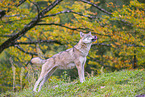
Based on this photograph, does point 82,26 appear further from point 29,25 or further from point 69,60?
point 69,60

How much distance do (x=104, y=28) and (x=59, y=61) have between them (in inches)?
210

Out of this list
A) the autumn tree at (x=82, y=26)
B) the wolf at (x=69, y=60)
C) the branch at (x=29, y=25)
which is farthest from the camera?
the branch at (x=29, y=25)

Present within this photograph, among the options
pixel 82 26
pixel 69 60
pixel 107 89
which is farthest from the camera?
pixel 82 26

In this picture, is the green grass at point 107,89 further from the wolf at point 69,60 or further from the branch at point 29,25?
the branch at point 29,25

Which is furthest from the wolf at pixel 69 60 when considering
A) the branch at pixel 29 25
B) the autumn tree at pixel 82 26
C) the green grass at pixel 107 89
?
the branch at pixel 29 25

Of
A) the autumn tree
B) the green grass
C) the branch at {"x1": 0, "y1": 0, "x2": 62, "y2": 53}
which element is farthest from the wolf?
the branch at {"x1": 0, "y1": 0, "x2": 62, "y2": 53}

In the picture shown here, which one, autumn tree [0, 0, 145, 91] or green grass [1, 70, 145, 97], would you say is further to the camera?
autumn tree [0, 0, 145, 91]

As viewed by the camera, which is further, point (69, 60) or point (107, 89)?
point (69, 60)

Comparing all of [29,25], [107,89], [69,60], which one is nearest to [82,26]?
[29,25]

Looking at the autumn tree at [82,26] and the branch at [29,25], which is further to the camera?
the branch at [29,25]

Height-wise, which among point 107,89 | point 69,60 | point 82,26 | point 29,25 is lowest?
point 82,26

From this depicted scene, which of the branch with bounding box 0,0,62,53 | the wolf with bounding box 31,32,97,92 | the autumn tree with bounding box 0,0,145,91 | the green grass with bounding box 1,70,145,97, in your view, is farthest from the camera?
the branch with bounding box 0,0,62,53

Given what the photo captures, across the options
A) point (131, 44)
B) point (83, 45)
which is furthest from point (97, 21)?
point (83, 45)

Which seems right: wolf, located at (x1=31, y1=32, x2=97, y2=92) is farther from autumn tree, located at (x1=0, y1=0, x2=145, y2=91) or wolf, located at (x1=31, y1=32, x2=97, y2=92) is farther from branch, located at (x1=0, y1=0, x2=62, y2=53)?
branch, located at (x1=0, y1=0, x2=62, y2=53)
